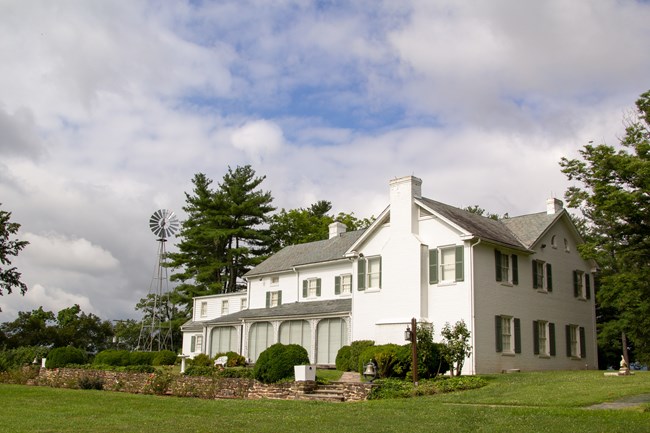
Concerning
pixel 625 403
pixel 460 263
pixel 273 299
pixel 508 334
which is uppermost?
pixel 460 263

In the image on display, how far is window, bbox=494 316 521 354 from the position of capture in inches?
1214

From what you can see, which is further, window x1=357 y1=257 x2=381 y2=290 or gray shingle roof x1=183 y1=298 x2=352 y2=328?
gray shingle roof x1=183 y1=298 x2=352 y2=328

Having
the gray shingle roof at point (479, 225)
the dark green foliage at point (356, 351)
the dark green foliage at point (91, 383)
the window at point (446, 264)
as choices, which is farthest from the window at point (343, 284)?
the dark green foliage at point (91, 383)

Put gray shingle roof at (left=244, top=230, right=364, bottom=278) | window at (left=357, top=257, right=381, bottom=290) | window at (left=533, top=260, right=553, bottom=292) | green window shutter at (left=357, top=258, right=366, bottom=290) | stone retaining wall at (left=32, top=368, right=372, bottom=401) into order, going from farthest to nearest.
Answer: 1. gray shingle roof at (left=244, top=230, right=364, bottom=278)
2. green window shutter at (left=357, top=258, right=366, bottom=290)
3. window at (left=357, top=257, right=381, bottom=290)
4. window at (left=533, top=260, right=553, bottom=292)
5. stone retaining wall at (left=32, top=368, right=372, bottom=401)

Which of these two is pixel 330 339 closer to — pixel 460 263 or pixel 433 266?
pixel 433 266

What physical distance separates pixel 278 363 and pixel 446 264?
408 inches

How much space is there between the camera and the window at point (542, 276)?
3394cm

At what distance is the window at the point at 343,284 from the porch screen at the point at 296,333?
2.75 m

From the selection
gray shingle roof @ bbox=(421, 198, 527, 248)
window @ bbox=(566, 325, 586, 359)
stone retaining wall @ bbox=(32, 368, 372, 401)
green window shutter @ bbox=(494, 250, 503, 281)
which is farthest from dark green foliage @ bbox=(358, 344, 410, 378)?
window @ bbox=(566, 325, 586, 359)

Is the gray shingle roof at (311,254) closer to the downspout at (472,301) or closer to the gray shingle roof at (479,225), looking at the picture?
the gray shingle roof at (479,225)

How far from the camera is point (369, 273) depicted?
1358 inches

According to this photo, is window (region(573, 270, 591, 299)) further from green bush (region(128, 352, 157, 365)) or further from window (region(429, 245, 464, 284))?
green bush (region(128, 352, 157, 365))

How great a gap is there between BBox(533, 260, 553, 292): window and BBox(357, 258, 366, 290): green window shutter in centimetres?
842

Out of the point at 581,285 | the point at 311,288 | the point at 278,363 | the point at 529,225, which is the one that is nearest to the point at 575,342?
the point at 581,285
